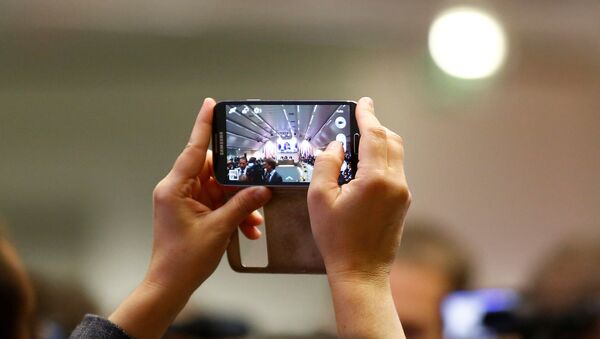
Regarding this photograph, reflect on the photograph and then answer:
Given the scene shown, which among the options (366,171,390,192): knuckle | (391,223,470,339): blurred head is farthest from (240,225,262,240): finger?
(391,223,470,339): blurred head

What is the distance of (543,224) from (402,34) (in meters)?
0.40

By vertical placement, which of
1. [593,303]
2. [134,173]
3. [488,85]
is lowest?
[593,303]

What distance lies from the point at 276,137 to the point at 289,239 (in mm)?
108

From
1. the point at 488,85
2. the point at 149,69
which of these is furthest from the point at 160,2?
the point at 488,85

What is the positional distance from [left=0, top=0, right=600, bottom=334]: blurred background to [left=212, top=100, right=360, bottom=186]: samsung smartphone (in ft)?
1.62

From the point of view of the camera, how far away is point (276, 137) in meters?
0.71

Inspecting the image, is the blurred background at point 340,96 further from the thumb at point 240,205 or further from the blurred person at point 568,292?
the thumb at point 240,205

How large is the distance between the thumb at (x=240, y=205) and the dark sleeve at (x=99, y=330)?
136 millimetres

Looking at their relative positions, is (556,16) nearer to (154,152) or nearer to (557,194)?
(557,194)

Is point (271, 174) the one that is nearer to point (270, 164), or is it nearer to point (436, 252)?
point (270, 164)

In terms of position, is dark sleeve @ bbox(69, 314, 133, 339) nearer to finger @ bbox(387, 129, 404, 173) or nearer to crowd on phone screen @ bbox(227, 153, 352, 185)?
crowd on phone screen @ bbox(227, 153, 352, 185)

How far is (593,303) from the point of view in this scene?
115cm

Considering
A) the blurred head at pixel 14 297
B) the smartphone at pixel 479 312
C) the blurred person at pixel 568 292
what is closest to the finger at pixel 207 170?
the blurred head at pixel 14 297

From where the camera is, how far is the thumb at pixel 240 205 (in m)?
0.66
